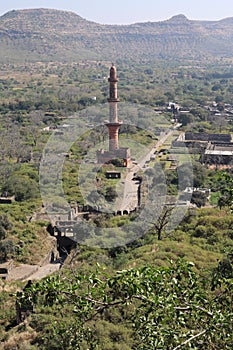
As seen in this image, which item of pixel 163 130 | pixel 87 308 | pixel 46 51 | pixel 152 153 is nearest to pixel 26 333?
pixel 87 308

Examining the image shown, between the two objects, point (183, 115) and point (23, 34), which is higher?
point (23, 34)

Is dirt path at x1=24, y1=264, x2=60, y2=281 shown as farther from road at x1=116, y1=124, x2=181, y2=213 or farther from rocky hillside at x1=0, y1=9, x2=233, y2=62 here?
rocky hillside at x1=0, y1=9, x2=233, y2=62

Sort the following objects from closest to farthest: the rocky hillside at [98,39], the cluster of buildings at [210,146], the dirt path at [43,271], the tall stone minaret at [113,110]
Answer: the dirt path at [43,271] → the tall stone minaret at [113,110] → the cluster of buildings at [210,146] → the rocky hillside at [98,39]

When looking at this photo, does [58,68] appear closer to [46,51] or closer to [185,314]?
[46,51]

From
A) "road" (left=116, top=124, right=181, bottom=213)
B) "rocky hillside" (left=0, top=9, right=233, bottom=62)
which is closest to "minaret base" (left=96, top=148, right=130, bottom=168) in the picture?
"road" (left=116, top=124, right=181, bottom=213)

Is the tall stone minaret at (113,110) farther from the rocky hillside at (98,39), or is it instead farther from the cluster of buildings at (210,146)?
the rocky hillside at (98,39)

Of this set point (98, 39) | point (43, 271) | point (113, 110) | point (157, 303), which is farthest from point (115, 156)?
point (98, 39)

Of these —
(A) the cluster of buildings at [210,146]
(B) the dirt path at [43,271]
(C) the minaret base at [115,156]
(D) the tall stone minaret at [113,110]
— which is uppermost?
(D) the tall stone minaret at [113,110]

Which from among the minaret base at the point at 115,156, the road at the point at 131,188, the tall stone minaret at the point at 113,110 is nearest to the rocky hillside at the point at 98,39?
the road at the point at 131,188
